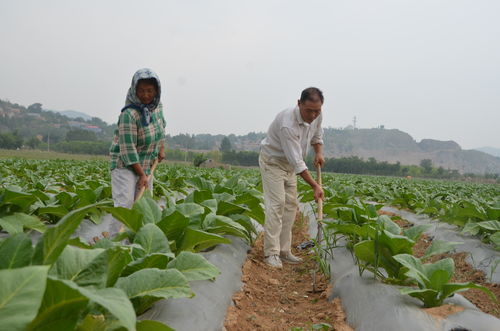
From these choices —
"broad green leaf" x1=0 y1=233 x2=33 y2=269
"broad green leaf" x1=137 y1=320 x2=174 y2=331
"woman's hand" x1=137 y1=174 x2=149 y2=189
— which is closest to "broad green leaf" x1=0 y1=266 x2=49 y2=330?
"broad green leaf" x1=0 y1=233 x2=33 y2=269

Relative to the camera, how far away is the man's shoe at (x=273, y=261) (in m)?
3.80

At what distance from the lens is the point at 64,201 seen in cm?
373

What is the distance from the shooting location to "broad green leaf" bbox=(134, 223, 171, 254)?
6.51 ft

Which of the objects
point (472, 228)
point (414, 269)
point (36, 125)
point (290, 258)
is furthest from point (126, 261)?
point (36, 125)

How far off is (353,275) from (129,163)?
6.23 ft

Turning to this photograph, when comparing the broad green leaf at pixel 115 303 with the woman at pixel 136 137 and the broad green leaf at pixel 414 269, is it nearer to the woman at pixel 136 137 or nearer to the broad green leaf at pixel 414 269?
the broad green leaf at pixel 414 269

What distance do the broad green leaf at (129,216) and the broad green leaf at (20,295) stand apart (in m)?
1.32

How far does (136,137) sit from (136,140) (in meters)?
0.03

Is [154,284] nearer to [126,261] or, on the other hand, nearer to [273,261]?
[126,261]

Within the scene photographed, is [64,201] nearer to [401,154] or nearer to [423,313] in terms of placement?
[423,313]

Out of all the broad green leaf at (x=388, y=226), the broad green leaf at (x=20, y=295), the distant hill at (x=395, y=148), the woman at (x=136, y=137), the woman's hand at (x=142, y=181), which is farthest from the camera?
the distant hill at (x=395, y=148)

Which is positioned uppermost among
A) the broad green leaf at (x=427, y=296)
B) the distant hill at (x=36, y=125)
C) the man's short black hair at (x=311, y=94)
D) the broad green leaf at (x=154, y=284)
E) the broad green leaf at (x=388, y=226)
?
the distant hill at (x=36, y=125)

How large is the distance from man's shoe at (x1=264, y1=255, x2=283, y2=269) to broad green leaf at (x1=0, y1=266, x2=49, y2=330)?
9.87ft

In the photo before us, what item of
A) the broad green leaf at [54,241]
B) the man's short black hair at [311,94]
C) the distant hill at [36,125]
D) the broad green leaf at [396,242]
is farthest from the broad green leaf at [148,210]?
the distant hill at [36,125]
